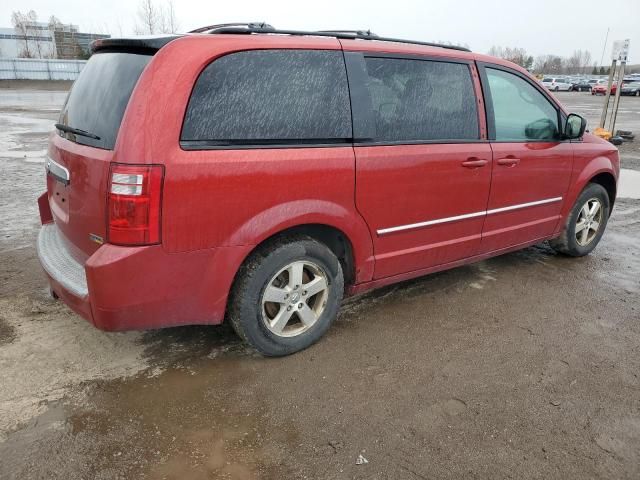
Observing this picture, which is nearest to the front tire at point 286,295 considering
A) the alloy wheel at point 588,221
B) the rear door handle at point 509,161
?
the rear door handle at point 509,161

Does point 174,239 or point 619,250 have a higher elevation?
point 174,239

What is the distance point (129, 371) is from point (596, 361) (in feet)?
9.13

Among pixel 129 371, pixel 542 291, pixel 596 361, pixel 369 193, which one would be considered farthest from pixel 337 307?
pixel 542 291

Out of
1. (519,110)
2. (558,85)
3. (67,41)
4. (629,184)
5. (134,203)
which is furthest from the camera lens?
(67,41)

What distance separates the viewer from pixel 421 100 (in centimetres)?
344

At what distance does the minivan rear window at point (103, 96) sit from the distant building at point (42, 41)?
6759 cm

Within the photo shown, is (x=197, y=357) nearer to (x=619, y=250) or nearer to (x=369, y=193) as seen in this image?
(x=369, y=193)

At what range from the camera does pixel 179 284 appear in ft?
8.73

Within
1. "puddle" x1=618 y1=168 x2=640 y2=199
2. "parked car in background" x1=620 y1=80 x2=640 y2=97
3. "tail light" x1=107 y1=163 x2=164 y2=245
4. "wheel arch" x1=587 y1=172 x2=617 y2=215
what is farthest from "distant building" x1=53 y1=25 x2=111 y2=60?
"tail light" x1=107 y1=163 x2=164 y2=245

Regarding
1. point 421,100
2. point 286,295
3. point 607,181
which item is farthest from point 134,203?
point 607,181

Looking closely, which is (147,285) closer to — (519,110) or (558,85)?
(519,110)

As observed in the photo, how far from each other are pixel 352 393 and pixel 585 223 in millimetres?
3315

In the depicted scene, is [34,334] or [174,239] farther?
[34,334]

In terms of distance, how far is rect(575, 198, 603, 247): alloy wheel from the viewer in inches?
193
